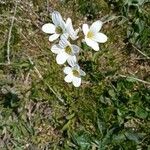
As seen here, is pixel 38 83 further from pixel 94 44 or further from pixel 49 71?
pixel 94 44

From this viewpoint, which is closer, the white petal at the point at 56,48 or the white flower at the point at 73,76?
the white petal at the point at 56,48

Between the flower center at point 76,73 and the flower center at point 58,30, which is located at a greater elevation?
the flower center at point 58,30

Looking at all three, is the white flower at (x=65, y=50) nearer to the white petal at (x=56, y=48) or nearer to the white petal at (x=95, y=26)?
the white petal at (x=56, y=48)

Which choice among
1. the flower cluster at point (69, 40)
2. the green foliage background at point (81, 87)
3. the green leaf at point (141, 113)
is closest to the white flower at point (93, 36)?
the flower cluster at point (69, 40)

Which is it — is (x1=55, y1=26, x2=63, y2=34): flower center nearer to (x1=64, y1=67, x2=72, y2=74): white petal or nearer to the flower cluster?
the flower cluster

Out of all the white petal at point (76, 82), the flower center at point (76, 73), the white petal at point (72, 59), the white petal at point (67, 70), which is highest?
the white petal at point (72, 59)

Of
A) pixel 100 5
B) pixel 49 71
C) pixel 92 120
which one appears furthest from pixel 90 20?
pixel 92 120
